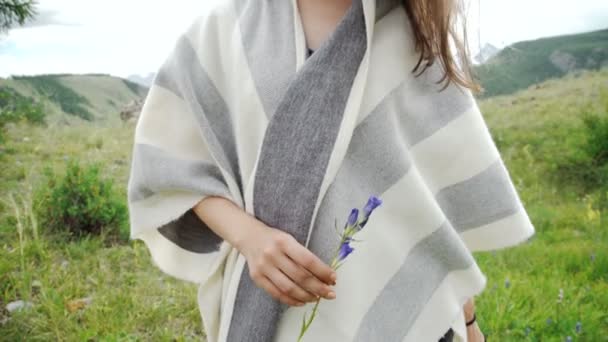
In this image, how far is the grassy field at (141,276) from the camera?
2.60 m

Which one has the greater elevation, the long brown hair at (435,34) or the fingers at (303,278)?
the long brown hair at (435,34)

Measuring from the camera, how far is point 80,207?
3512 mm

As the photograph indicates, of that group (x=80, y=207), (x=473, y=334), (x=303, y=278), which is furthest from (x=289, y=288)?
(x=80, y=207)

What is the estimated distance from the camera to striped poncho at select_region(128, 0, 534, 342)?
1263 millimetres

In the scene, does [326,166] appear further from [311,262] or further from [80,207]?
[80,207]

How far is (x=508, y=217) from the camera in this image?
1486mm

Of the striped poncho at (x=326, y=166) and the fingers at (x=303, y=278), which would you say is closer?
the fingers at (x=303, y=278)

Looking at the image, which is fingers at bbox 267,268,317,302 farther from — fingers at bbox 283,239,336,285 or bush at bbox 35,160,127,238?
bush at bbox 35,160,127,238

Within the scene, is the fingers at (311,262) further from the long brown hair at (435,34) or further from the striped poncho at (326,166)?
the long brown hair at (435,34)

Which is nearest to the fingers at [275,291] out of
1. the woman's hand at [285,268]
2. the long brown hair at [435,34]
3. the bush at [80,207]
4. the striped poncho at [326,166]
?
the woman's hand at [285,268]

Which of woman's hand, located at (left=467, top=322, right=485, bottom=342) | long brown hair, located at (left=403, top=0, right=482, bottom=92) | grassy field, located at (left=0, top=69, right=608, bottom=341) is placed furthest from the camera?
grassy field, located at (left=0, top=69, right=608, bottom=341)

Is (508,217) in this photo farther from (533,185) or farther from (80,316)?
(533,185)

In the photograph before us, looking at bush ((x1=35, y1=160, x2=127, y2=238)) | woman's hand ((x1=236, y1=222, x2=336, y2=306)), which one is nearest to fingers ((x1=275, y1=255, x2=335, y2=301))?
woman's hand ((x1=236, y1=222, x2=336, y2=306))

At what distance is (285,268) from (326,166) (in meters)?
0.25
